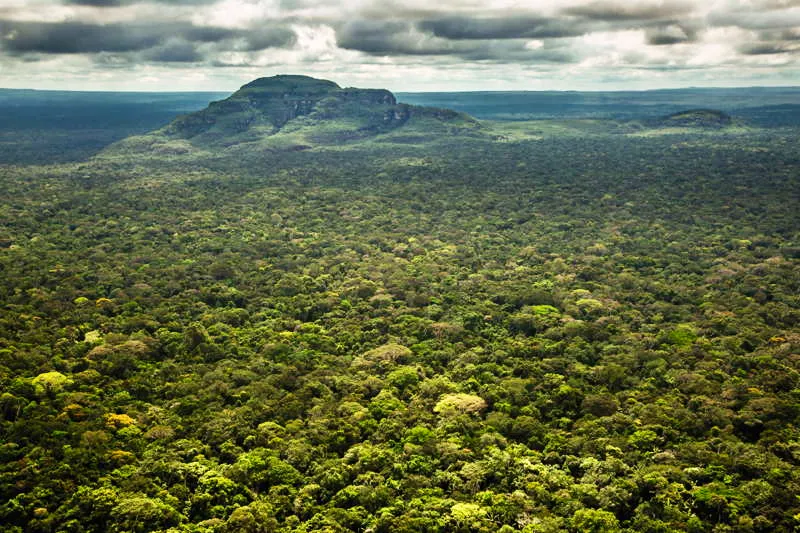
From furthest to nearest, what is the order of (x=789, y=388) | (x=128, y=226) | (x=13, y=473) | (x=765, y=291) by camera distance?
(x=128, y=226) < (x=765, y=291) < (x=789, y=388) < (x=13, y=473)

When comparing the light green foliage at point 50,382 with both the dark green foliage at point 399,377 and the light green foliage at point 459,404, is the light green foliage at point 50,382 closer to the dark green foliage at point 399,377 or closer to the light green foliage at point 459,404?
the dark green foliage at point 399,377

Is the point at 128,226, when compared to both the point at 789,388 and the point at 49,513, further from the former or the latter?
the point at 789,388

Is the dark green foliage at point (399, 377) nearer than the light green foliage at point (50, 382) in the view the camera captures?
Yes

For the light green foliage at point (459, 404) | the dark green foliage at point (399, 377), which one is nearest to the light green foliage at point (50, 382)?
the dark green foliage at point (399, 377)

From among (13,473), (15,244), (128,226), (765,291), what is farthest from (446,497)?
(128,226)

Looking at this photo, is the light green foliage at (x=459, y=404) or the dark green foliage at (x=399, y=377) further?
the light green foliage at (x=459, y=404)

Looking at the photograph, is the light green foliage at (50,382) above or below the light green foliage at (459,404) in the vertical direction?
above

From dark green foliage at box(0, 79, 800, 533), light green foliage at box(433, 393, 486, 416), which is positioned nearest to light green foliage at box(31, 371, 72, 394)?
dark green foliage at box(0, 79, 800, 533)

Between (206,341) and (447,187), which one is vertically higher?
(447,187)

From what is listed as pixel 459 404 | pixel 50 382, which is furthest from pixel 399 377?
pixel 50 382

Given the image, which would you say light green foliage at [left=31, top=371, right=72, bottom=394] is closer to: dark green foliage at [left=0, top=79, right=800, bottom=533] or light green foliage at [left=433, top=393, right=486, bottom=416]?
dark green foliage at [left=0, top=79, right=800, bottom=533]

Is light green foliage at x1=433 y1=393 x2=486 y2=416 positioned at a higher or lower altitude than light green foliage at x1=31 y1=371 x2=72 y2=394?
lower
